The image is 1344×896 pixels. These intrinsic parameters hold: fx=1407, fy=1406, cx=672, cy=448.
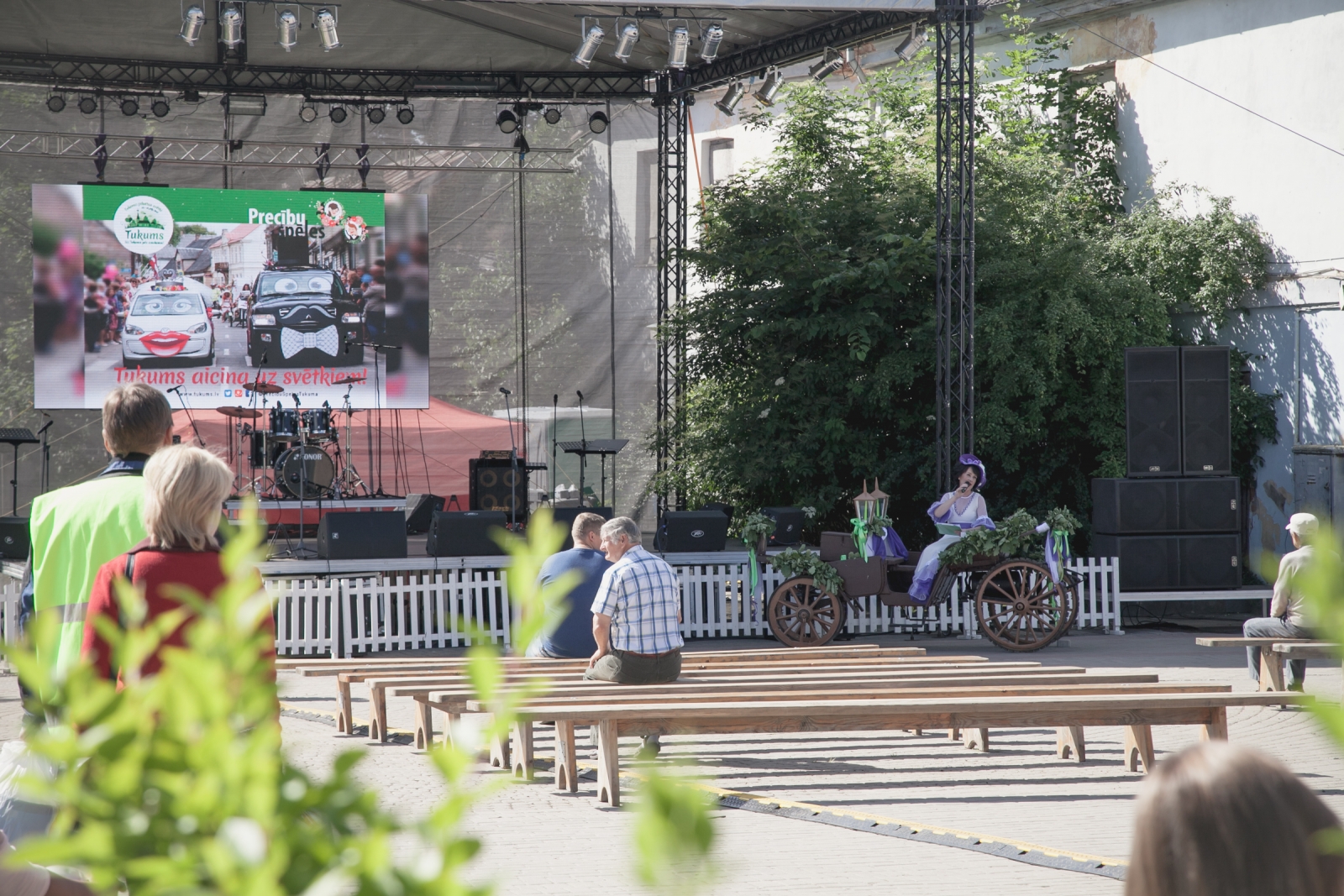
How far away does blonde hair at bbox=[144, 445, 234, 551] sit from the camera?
294 centimetres

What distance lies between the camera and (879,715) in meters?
5.70

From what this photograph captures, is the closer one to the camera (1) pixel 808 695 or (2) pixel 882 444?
(1) pixel 808 695

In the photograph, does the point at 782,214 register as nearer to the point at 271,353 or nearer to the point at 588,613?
the point at 271,353

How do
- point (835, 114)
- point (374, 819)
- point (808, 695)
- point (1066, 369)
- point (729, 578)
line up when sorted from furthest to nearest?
1. point (835, 114)
2. point (1066, 369)
3. point (729, 578)
4. point (808, 695)
5. point (374, 819)

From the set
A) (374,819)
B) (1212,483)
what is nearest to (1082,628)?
(1212,483)

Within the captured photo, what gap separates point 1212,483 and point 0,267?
1453 centimetres

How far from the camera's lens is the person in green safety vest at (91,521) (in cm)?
310

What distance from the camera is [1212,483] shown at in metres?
13.2

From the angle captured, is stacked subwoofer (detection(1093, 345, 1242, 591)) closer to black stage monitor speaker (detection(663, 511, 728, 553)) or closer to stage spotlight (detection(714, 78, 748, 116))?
black stage monitor speaker (detection(663, 511, 728, 553))

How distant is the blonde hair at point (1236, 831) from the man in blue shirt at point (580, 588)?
584cm

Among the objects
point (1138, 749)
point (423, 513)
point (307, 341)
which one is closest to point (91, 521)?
point (1138, 749)

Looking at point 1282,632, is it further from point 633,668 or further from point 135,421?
point 135,421

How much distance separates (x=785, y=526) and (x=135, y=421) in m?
10.0

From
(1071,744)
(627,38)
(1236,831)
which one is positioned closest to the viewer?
(1236,831)
